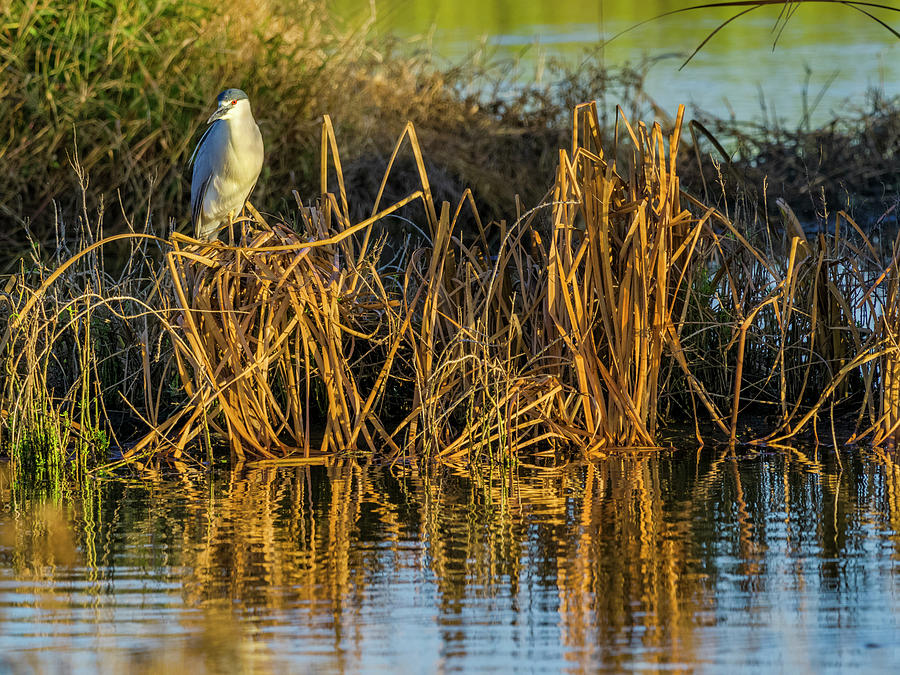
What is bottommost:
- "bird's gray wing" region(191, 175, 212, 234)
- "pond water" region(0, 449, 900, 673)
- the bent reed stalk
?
"pond water" region(0, 449, 900, 673)

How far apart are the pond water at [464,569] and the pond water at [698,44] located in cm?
753

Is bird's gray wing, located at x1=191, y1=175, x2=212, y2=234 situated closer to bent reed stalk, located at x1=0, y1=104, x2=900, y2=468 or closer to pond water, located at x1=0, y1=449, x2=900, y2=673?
bent reed stalk, located at x1=0, y1=104, x2=900, y2=468

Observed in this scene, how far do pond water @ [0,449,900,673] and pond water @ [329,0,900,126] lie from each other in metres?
7.53

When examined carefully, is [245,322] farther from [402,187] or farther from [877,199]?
[877,199]

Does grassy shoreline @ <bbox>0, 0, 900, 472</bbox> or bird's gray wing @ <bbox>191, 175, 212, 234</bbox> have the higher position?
bird's gray wing @ <bbox>191, 175, 212, 234</bbox>

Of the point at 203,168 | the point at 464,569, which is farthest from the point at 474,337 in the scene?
the point at 203,168

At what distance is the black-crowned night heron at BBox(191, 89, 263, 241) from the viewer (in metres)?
6.49

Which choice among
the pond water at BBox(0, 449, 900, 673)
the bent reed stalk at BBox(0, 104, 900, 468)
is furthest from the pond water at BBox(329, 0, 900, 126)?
the pond water at BBox(0, 449, 900, 673)

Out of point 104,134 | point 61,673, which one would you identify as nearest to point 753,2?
point 61,673

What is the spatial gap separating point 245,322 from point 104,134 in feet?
15.9

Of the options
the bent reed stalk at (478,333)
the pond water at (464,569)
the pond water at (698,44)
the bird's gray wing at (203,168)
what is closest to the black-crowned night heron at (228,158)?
the bird's gray wing at (203,168)

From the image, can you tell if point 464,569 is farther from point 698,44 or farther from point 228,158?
point 698,44

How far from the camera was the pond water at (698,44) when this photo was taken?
1538 cm

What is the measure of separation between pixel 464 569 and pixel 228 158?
3.16 meters
